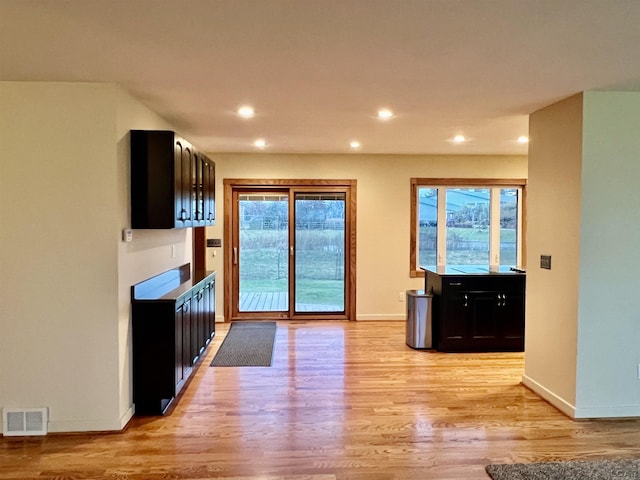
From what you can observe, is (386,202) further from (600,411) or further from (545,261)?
(600,411)

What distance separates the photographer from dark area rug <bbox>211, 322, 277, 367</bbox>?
185 inches

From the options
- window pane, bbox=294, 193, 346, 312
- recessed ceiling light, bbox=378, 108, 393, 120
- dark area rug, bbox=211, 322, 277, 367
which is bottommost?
dark area rug, bbox=211, 322, 277, 367

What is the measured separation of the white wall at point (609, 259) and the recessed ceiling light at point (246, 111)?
2.62 meters

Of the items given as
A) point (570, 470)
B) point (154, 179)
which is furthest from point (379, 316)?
point (154, 179)

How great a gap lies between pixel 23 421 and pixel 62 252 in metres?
1.20

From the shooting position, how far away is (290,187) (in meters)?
6.62

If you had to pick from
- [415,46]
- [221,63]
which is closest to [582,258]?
[415,46]

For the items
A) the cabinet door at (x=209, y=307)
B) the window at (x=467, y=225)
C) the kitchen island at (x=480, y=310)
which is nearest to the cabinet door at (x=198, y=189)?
the cabinet door at (x=209, y=307)

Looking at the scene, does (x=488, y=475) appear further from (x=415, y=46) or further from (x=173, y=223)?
(x=173, y=223)

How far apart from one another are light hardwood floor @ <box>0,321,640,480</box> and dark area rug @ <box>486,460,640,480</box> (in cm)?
9

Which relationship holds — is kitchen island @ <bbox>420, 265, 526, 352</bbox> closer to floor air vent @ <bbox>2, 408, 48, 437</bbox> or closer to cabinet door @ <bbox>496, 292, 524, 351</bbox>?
cabinet door @ <bbox>496, 292, 524, 351</bbox>

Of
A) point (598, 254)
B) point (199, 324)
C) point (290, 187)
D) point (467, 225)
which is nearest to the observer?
point (598, 254)

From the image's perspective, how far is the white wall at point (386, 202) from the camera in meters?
6.66

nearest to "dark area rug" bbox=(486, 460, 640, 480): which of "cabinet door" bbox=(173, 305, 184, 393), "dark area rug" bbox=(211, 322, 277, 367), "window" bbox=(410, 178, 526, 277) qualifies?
"cabinet door" bbox=(173, 305, 184, 393)
